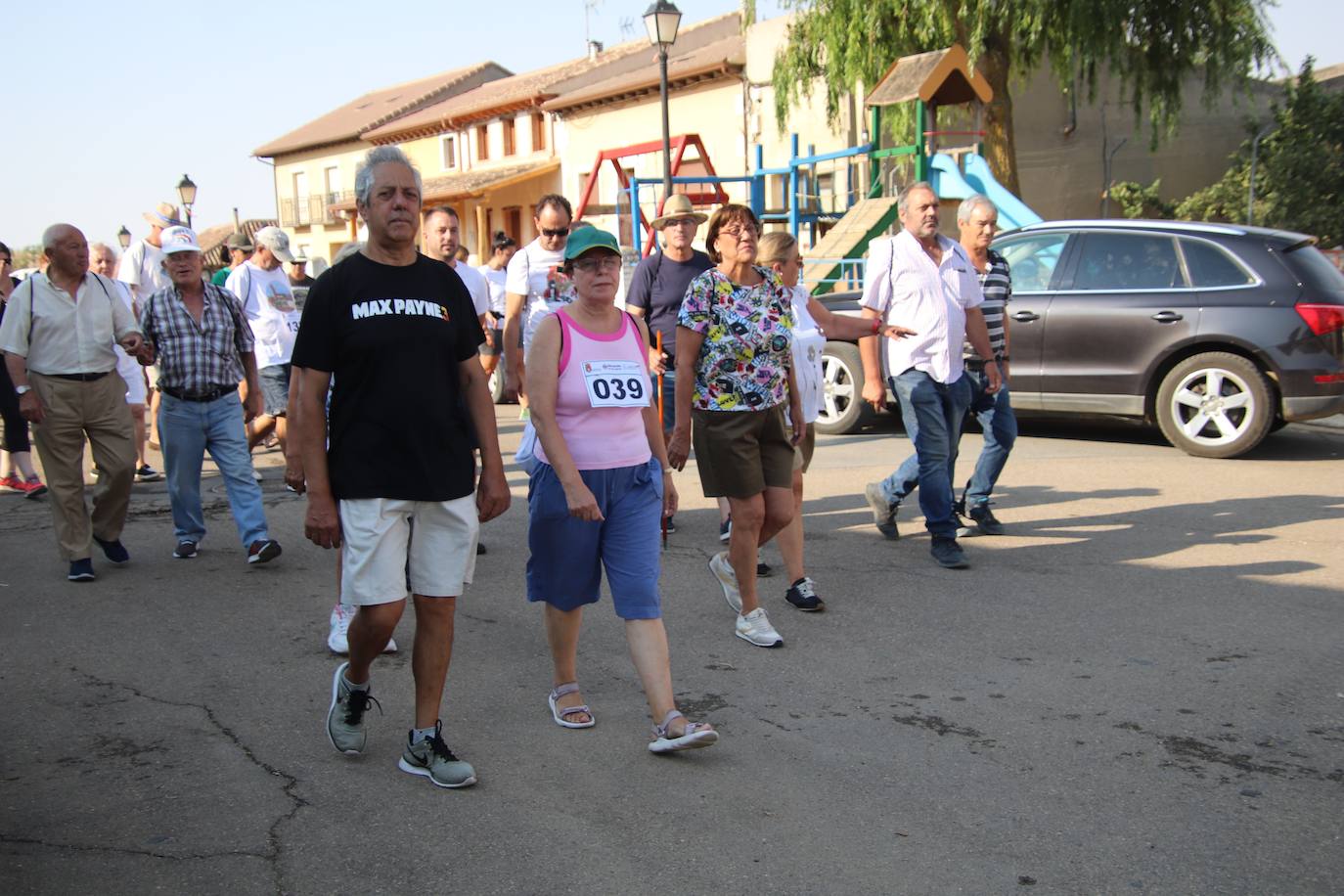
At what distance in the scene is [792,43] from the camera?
21.5 m

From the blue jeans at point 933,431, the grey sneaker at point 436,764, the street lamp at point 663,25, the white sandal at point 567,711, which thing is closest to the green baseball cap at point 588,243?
the white sandal at point 567,711

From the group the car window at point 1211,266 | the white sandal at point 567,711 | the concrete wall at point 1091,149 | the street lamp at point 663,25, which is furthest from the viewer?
the concrete wall at point 1091,149

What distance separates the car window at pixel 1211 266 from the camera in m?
9.34

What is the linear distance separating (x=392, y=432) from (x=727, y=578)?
242 centimetres

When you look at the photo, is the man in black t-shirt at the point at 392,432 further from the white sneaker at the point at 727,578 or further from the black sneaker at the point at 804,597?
the black sneaker at the point at 804,597

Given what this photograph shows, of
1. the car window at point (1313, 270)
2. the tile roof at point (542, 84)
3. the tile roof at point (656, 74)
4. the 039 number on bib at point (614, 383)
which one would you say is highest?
the tile roof at point (542, 84)

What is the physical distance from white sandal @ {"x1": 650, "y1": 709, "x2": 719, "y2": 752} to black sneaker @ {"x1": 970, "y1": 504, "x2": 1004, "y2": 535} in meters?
3.69

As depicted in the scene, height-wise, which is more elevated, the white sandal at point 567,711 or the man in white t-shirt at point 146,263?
the man in white t-shirt at point 146,263

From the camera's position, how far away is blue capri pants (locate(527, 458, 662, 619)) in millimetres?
4086

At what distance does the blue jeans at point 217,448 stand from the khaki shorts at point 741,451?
9.36 ft

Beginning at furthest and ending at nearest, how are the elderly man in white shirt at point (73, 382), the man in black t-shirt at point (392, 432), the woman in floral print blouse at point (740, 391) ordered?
the elderly man in white shirt at point (73, 382)
the woman in floral print blouse at point (740, 391)
the man in black t-shirt at point (392, 432)

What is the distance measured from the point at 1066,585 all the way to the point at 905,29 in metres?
15.2

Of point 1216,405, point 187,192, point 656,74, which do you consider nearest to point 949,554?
point 1216,405

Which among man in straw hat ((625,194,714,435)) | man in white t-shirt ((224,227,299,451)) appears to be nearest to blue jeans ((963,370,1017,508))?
man in straw hat ((625,194,714,435))
